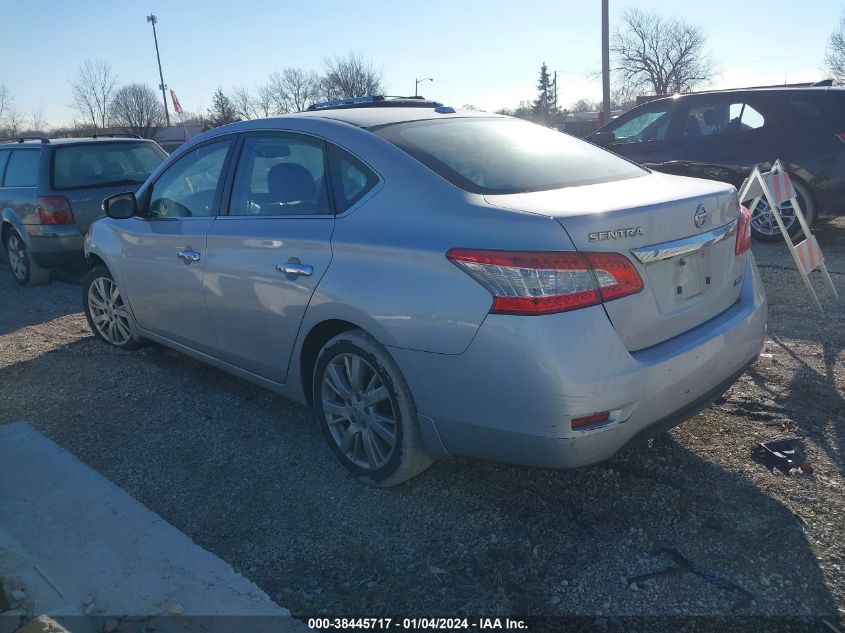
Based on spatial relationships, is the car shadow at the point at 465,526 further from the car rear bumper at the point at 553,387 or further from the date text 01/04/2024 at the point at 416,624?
the car rear bumper at the point at 553,387

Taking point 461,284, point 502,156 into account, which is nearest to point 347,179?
point 502,156

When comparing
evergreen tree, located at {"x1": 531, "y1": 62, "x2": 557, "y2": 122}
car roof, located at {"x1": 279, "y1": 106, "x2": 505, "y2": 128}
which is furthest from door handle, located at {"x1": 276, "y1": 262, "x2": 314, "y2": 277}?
evergreen tree, located at {"x1": 531, "y1": 62, "x2": 557, "y2": 122}

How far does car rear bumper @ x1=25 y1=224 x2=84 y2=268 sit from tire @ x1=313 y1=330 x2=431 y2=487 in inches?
215

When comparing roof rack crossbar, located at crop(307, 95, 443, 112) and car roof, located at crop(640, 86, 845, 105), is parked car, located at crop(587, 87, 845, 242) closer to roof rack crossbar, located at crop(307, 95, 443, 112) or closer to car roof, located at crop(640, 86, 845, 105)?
car roof, located at crop(640, 86, 845, 105)

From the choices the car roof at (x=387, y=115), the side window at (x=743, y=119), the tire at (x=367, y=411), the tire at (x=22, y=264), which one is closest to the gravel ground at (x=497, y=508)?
the tire at (x=367, y=411)

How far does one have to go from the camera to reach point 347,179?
Answer: 3238mm

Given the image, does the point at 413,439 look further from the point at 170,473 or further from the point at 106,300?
the point at 106,300

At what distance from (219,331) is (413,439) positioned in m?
1.52

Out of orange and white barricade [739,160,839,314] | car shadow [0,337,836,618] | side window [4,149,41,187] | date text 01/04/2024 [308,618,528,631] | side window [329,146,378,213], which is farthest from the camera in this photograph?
side window [4,149,41,187]

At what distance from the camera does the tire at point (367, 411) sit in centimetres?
295

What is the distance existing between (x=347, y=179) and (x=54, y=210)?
571cm

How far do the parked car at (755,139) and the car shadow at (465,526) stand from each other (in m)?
5.40

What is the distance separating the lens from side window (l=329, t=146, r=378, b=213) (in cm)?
314

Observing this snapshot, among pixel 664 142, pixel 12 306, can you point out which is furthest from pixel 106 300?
pixel 664 142
